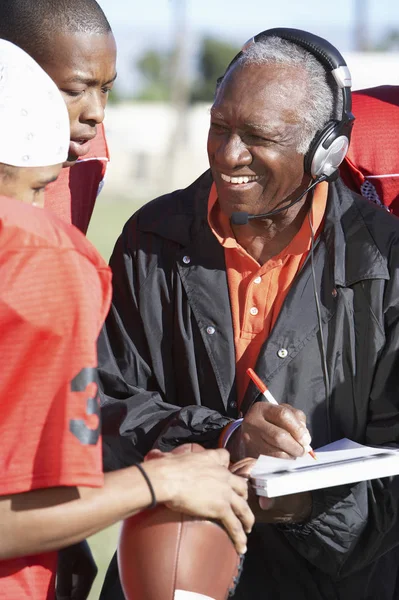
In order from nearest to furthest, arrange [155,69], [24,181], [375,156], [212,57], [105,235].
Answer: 1. [24,181]
2. [375,156]
3. [105,235]
4. [212,57]
5. [155,69]

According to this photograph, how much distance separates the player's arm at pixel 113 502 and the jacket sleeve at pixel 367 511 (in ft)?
1.94

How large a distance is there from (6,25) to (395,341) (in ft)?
4.80

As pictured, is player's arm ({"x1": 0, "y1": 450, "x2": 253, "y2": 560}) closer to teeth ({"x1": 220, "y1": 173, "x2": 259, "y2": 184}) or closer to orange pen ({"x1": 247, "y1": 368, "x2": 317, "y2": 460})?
orange pen ({"x1": 247, "y1": 368, "x2": 317, "y2": 460})

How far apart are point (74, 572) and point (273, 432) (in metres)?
0.73

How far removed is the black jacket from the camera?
2848mm

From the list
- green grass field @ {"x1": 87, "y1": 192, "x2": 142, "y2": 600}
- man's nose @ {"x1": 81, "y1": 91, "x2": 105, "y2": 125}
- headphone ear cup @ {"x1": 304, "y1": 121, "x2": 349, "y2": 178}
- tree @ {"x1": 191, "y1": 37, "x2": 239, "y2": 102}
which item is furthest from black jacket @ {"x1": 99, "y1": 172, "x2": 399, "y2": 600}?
tree @ {"x1": 191, "y1": 37, "x2": 239, "y2": 102}

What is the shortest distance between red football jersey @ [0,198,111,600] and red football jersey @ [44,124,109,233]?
134 cm

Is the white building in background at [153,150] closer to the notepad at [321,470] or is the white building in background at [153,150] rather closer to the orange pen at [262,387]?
the orange pen at [262,387]

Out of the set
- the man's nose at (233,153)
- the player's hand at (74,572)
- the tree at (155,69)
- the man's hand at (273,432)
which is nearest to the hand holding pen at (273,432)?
the man's hand at (273,432)

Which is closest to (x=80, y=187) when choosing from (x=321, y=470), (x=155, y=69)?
(x=321, y=470)

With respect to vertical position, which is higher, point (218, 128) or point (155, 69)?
point (218, 128)

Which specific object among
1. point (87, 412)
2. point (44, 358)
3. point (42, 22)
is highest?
point (42, 22)

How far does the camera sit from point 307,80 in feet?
9.90

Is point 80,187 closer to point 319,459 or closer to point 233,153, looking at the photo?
point 233,153
